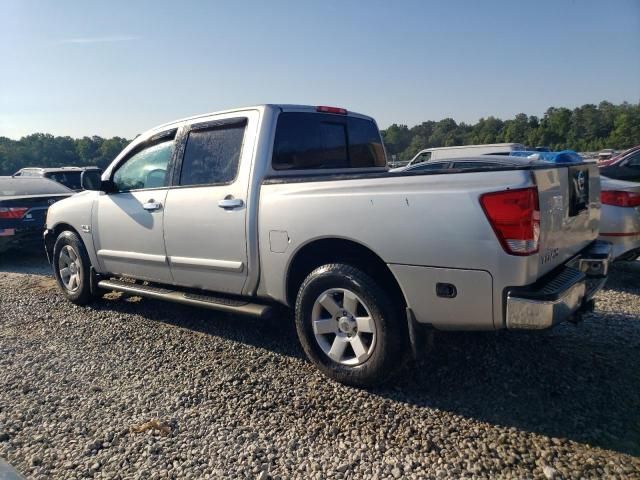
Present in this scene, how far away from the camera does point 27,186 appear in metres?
9.10

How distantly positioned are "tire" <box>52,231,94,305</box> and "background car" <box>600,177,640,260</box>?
5580mm

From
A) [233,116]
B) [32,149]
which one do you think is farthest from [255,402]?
[32,149]

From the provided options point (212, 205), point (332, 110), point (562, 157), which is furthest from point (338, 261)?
point (562, 157)

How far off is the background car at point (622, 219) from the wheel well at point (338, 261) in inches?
118

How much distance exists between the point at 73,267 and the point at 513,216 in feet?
16.3

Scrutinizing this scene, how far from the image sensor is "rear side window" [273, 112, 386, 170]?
406 cm

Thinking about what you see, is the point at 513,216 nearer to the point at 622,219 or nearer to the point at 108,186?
the point at 622,219

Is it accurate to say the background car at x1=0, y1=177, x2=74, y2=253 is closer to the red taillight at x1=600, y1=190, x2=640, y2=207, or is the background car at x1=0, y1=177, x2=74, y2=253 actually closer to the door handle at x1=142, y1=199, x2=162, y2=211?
the door handle at x1=142, y1=199, x2=162, y2=211

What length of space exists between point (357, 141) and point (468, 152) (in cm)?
1509

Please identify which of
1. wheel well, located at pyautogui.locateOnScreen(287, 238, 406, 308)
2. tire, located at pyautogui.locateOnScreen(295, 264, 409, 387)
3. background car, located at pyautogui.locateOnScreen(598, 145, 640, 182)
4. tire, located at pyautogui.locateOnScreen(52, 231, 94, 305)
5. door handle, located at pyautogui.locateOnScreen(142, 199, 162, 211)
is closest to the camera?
tire, located at pyautogui.locateOnScreen(295, 264, 409, 387)

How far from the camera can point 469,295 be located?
2.78m

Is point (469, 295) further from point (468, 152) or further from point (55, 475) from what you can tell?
point (468, 152)

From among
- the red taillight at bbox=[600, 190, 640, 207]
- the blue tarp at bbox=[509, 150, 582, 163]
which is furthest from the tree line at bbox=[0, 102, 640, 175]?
the red taillight at bbox=[600, 190, 640, 207]

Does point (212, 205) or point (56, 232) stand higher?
→ point (212, 205)
